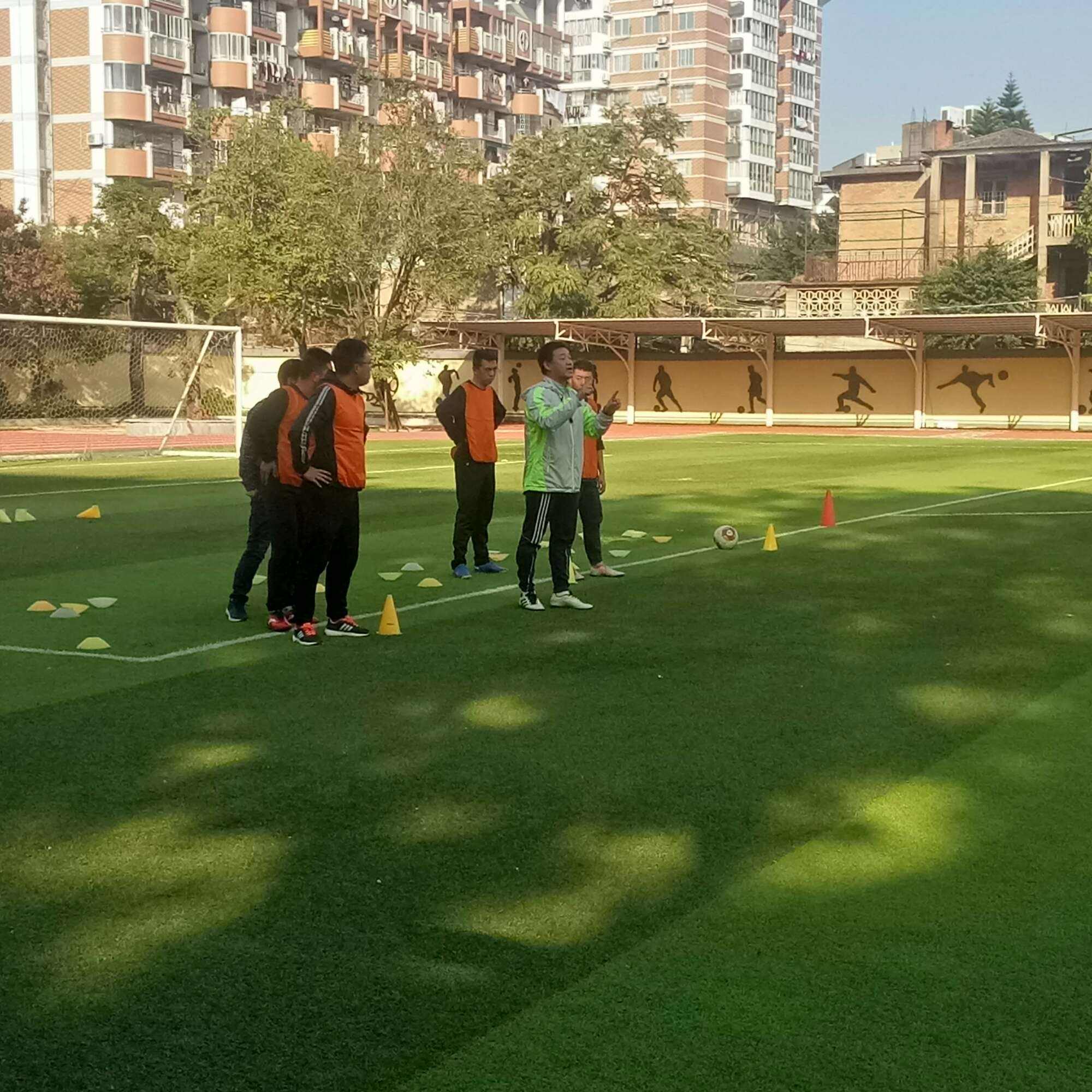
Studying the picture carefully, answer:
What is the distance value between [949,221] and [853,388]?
2734 cm

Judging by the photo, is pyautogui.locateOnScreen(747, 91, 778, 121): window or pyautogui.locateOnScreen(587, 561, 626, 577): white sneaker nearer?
pyautogui.locateOnScreen(587, 561, 626, 577): white sneaker

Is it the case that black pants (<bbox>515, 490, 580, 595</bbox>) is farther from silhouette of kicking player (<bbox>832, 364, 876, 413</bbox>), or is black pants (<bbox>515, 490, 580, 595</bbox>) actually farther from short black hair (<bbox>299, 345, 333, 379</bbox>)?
silhouette of kicking player (<bbox>832, 364, 876, 413</bbox>)

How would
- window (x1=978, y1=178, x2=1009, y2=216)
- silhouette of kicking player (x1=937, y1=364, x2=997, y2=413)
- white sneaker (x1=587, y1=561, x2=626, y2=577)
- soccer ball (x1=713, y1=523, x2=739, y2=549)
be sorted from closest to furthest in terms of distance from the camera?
white sneaker (x1=587, y1=561, x2=626, y2=577) < soccer ball (x1=713, y1=523, x2=739, y2=549) < silhouette of kicking player (x1=937, y1=364, x2=997, y2=413) < window (x1=978, y1=178, x2=1009, y2=216)

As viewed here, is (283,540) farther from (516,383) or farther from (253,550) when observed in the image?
(516,383)

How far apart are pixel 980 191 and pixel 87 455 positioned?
54.5m

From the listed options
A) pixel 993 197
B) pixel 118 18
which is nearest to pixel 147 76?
pixel 118 18

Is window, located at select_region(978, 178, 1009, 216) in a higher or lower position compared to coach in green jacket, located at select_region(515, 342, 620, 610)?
Result: higher

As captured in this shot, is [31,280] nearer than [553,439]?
No

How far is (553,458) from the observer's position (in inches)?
421

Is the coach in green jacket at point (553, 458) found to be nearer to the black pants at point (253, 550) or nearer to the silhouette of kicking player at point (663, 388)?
the black pants at point (253, 550)

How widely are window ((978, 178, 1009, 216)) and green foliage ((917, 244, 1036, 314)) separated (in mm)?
9711

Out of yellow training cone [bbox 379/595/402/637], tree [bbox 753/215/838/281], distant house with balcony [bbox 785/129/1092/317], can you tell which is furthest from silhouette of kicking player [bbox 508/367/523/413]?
yellow training cone [bbox 379/595/402/637]

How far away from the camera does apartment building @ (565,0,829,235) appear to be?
125500 mm

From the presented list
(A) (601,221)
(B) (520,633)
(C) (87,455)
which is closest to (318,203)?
(C) (87,455)
